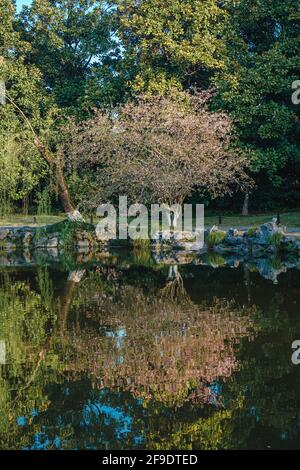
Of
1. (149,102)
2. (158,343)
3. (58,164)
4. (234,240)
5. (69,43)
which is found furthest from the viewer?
(69,43)

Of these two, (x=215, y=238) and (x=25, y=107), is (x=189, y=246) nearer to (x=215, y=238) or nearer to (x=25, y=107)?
(x=215, y=238)

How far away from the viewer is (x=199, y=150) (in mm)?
Answer: 23438

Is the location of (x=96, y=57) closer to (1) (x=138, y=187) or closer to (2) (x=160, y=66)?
(2) (x=160, y=66)

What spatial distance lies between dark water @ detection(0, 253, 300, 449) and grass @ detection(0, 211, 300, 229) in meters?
11.5

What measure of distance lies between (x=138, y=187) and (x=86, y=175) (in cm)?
637

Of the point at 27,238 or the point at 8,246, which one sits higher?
the point at 27,238

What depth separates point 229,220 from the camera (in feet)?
90.7

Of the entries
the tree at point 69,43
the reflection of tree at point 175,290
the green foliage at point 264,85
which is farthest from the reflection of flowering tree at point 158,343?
the tree at point 69,43

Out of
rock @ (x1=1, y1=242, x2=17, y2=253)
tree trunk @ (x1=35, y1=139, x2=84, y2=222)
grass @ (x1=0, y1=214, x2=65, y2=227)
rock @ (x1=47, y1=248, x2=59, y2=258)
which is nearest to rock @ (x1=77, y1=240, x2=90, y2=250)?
rock @ (x1=47, y1=248, x2=59, y2=258)

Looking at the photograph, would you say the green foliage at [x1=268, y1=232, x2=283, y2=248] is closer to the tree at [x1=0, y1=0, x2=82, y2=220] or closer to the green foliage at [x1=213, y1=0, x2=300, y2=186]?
the green foliage at [x1=213, y1=0, x2=300, y2=186]

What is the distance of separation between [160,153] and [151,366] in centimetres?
1593

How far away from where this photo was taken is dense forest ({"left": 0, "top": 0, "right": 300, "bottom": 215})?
24250 mm

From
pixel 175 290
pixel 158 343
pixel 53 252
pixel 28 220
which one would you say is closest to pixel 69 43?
pixel 28 220

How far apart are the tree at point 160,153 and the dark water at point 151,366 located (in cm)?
944
